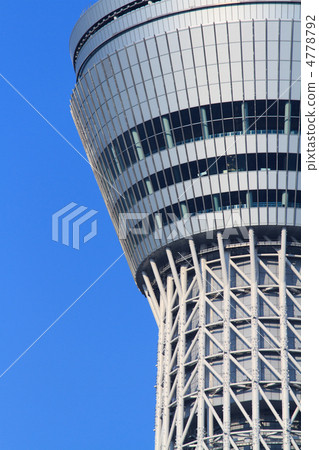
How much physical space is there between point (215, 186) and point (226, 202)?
1.73 metres

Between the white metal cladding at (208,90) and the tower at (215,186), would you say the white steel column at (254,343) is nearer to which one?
the tower at (215,186)

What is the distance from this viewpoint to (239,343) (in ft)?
281

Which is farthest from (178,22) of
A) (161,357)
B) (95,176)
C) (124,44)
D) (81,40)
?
(161,357)

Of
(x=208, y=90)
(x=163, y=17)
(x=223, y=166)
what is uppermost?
(x=163, y=17)

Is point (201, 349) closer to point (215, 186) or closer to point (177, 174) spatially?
point (215, 186)

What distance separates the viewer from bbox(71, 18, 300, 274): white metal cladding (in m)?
86.8

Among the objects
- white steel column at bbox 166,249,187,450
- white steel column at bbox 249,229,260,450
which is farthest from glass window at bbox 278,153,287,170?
white steel column at bbox 166,249,187,450

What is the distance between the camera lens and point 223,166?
87812 mm

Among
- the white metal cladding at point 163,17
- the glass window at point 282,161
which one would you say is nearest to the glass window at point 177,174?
the glass window at point 282,161

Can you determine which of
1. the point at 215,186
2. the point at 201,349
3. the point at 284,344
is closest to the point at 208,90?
the point at 215,186

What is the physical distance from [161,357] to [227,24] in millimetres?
30219

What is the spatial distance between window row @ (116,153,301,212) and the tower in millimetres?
102

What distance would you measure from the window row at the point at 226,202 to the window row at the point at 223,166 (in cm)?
201

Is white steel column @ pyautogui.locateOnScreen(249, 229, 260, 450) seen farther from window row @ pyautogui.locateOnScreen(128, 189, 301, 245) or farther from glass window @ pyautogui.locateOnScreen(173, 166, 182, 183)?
glass window @ pyautogui.locateOnScreen(173, 166, 182, 183)
